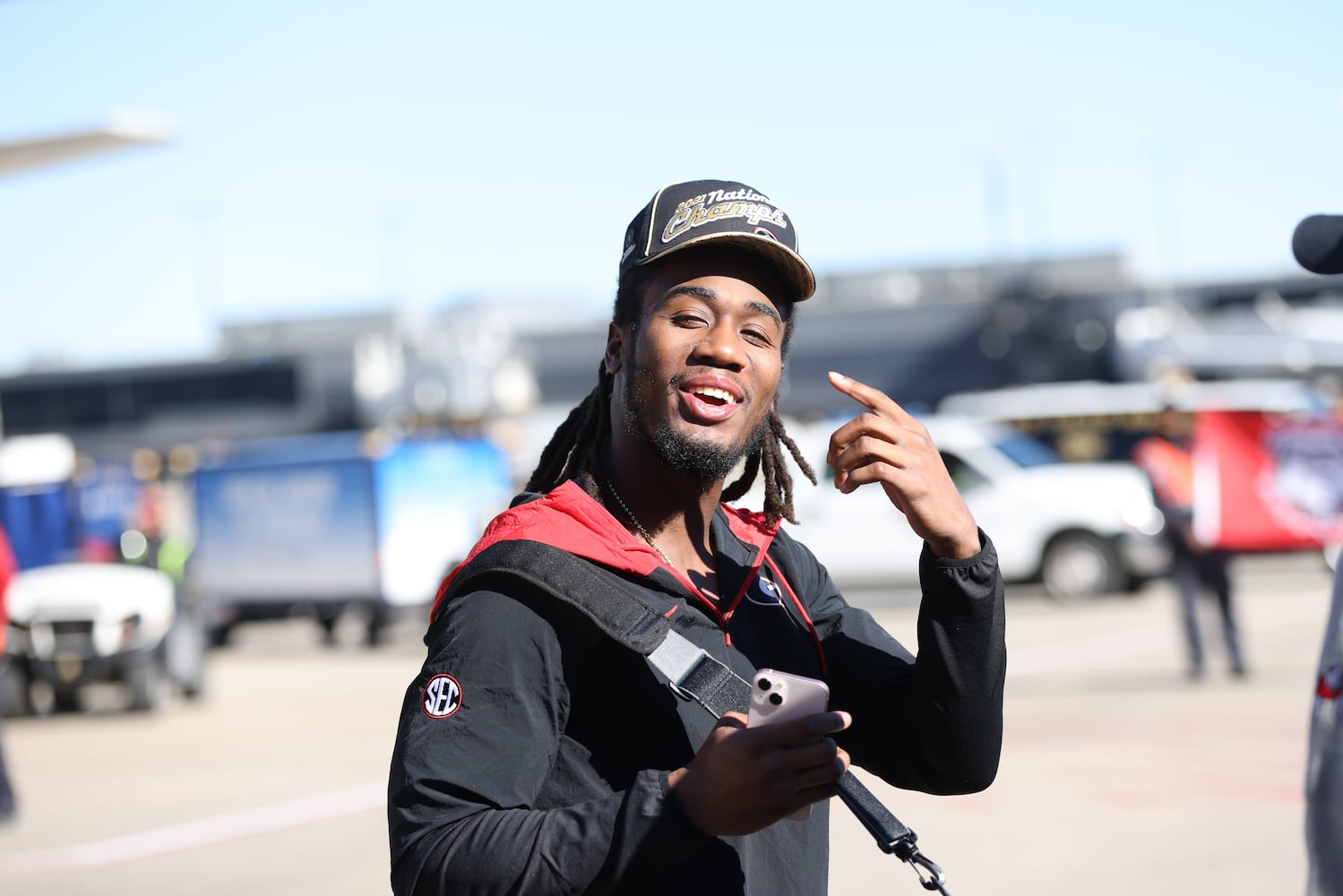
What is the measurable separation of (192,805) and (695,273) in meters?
7.86

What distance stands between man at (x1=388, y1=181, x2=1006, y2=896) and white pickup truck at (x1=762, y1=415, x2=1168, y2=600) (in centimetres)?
1509

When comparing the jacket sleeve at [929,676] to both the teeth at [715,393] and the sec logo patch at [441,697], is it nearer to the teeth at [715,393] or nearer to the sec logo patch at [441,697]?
the teeth at [715,393]

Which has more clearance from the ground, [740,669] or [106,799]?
[740,669]

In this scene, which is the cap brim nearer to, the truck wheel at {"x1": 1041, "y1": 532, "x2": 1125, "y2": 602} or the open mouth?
the open mouth

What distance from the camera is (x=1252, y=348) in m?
37.2

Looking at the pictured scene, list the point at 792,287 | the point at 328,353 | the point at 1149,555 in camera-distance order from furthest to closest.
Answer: the point at 328,353, the point at 1149,555, the point at 792,287

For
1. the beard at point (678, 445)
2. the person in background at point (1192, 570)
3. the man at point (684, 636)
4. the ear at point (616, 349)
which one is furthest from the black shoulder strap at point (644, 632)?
the person in background at point (1192, 570)

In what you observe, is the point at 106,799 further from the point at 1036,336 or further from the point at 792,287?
the point at 1036,336

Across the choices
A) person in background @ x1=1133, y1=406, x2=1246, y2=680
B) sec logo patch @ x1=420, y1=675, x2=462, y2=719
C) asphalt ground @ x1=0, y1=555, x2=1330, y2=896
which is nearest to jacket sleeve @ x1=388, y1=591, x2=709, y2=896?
sec logo patch @ x1=420, y1=675, x2=462, y2=719

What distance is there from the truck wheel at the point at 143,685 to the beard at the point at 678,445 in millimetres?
12120

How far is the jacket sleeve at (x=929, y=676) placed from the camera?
2.19 m

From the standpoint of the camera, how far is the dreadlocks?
2.40 metres

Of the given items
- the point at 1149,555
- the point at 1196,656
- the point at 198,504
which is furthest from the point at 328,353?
the point at 1196,656

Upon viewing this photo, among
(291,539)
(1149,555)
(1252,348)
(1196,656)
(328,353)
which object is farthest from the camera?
(328,353)
